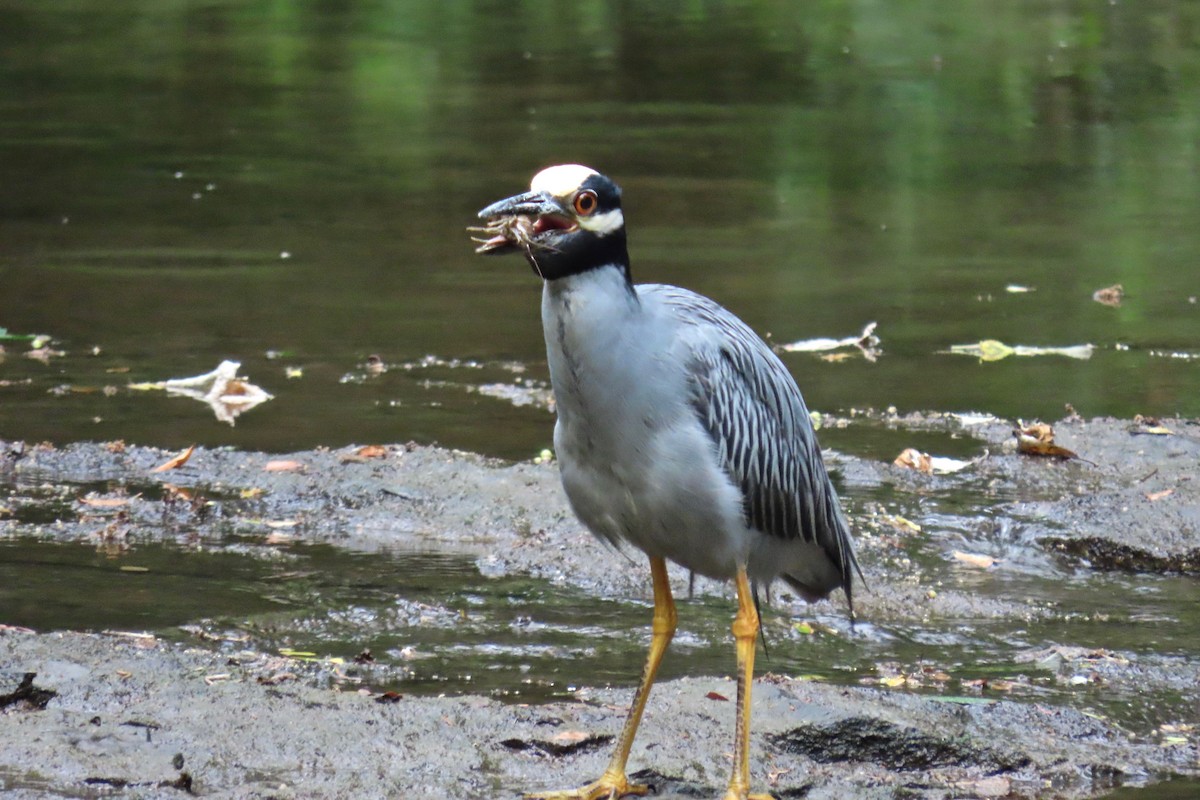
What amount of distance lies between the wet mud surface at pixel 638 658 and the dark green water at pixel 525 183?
0.73 m

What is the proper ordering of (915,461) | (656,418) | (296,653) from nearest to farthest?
(656,418) → (296,653) → (915,461)

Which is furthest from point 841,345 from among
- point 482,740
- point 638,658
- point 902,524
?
point 482,740

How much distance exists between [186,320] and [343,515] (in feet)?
11.0

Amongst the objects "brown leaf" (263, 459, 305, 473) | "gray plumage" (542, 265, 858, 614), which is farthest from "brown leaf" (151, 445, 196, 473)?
"gray plumage" (542, 265, 858, 614)

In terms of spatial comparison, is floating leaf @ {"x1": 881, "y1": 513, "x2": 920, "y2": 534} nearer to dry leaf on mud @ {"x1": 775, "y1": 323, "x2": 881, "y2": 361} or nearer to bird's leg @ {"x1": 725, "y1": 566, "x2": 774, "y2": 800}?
bird's leg @ {"x1": 725, "y1": 566, "x2": 774, "y2": 800}

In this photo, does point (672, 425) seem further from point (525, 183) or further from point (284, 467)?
point (525, 183)

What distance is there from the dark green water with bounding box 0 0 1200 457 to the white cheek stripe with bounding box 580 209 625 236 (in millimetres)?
3489

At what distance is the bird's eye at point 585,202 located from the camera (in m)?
3.96

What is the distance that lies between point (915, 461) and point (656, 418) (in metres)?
3.20

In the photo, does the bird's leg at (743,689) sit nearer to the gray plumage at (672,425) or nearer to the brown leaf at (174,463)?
the gray plumage at (672,425)

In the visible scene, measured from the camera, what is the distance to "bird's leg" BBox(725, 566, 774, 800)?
429cm

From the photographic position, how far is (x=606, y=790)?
4.36m

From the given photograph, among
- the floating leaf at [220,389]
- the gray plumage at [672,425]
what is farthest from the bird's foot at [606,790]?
the floating leaf at [220,389]

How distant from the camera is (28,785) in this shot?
4125 millimetres
